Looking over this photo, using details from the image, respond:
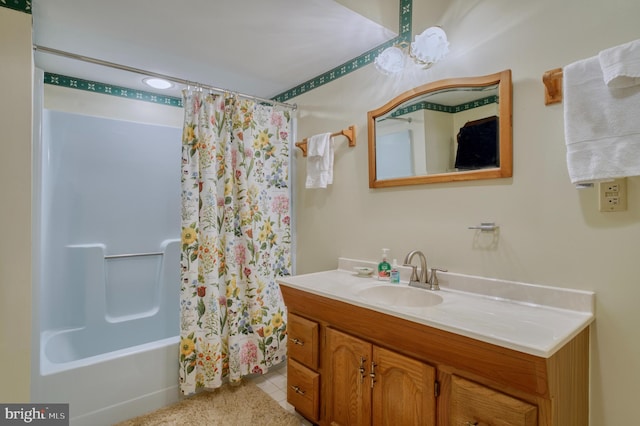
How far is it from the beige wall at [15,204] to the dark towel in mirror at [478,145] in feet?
6.80

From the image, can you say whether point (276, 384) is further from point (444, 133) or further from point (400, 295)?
point (444, 133)

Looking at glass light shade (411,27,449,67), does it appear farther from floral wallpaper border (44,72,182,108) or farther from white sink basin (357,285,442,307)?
floral wallpaper border (44,72,182,108)

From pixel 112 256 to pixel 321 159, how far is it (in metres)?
1.86

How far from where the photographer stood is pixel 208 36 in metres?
1.83

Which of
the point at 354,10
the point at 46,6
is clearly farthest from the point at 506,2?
the point at 46,6

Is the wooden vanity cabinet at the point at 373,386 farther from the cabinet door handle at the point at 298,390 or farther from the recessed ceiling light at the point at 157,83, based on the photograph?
the recessed ceiling light at the point at 157,83

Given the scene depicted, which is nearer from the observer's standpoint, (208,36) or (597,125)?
(597,125)

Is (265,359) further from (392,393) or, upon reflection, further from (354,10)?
(354,10)

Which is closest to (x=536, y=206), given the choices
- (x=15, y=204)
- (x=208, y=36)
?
(x=208, y=36)

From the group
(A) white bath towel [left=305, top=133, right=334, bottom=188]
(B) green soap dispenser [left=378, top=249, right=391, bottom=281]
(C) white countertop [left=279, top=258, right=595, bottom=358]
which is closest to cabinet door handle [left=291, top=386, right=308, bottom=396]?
(C) white countertop [left=279, top=258, right=595, bottom=358]

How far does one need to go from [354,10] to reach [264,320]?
6.68 ft

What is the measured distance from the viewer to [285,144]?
2.49m

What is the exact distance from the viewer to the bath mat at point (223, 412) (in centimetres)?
181

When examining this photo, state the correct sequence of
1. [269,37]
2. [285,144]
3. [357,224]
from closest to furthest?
[269,37], [357,224], [285,144]
